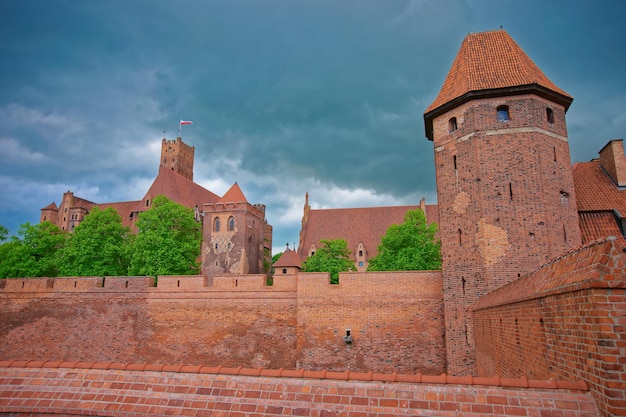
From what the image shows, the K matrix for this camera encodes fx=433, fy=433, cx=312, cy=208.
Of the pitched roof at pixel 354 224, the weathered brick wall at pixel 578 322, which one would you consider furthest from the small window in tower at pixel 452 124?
the pitched roof at pixel 354 224

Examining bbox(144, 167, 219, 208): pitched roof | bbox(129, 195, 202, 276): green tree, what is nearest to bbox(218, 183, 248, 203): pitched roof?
bbox(129, 195, 202, 276): green tree

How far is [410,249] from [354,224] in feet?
61.5

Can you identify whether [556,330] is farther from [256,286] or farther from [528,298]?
[256,286]

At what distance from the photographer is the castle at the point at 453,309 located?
14.4 ft

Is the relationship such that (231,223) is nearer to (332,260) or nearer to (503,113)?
(332,260)

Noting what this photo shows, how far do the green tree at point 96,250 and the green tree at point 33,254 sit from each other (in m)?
1.84

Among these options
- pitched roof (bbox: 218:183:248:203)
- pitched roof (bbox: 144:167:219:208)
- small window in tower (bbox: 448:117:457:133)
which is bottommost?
small window in tower (bbox: 448:117:457:133)

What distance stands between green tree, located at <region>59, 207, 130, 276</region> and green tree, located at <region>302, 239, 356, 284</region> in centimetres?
1389

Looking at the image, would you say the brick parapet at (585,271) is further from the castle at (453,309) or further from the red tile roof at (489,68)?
the red tile roof at (489,68)

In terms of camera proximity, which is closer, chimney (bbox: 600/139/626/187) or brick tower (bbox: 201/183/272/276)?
chimney (bbox: 600/139/626/187)

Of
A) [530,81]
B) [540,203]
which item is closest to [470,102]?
[530,81]

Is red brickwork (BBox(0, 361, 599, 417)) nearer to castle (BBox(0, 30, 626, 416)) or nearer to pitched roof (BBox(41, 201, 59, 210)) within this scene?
castle (BBox(0, 30, 626, 416))

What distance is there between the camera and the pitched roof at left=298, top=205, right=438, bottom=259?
46531 millimetres

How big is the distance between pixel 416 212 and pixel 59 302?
78.6 feet
